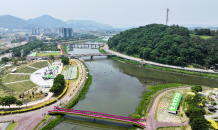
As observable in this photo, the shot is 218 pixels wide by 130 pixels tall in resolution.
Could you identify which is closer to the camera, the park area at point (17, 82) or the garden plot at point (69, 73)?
the park area at point (17, 82)

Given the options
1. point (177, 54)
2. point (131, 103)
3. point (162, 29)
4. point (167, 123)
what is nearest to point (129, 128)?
point (167, 123)

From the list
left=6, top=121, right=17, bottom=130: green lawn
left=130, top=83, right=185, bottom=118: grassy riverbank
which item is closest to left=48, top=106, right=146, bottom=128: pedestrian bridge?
left=130, top=83, right=185, bottom=118: grassy riverbank

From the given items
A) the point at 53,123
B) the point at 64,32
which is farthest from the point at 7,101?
the point at 64,32

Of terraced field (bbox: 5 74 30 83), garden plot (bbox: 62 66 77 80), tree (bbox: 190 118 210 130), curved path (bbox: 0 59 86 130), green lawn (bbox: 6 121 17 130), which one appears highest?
garden plot (bbox: 62 66 77 80)

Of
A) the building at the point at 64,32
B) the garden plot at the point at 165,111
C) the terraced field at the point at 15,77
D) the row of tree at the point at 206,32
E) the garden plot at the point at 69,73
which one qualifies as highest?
the building at the point at 64,32

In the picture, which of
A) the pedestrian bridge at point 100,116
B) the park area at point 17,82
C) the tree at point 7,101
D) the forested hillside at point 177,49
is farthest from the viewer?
the forested hillside at point 177,49

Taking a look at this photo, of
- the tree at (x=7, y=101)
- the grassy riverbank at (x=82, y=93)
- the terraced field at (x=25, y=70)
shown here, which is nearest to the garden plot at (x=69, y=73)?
the grassy riverbank at (x=82, y=93)

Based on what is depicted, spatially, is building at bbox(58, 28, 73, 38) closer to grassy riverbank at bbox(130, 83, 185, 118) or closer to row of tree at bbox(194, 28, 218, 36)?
row of tree at bbox(194, 28, 218, 36)

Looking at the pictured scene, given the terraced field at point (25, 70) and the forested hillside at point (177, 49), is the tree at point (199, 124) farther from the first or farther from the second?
the terraced field at point (25, 70)

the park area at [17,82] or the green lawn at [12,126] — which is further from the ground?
the park area at [17,82]
